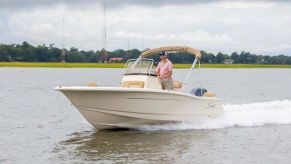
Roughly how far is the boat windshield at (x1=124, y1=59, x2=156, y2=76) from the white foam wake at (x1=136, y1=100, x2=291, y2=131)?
5.88 ft

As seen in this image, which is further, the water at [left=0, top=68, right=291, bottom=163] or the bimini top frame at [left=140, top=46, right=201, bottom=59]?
the bimini top frame at [left=140, top=46, right=201, bottom=59]

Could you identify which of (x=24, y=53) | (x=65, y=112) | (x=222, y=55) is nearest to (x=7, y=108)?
(x=65, y=112)

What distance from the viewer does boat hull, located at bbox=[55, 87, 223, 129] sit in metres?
17.7

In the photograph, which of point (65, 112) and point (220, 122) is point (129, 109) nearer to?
point (220, 122)

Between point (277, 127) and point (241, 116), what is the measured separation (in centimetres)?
168

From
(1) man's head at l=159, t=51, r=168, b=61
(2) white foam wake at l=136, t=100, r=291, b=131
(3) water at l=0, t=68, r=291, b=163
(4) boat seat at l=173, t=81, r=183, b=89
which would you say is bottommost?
(3) water at l=0, t=68, r=291, b=163

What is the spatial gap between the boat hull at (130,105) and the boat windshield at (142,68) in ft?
4.06

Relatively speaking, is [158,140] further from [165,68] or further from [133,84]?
[165,68]

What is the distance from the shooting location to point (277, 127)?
2142cm

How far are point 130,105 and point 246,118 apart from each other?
20.5 ft

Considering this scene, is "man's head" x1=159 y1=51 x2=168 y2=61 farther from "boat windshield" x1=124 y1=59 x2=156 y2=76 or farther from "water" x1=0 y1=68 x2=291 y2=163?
"water" x1=0 y1=68 x2=291 y2=163

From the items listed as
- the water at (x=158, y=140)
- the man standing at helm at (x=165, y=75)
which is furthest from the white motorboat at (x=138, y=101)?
the water at (x=158, y=140)

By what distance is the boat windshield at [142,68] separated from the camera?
→ 63.0 ft

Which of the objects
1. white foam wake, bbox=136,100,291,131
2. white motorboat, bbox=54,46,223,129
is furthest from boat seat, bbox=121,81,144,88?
white foam wake, bbox=136,100,291,131
